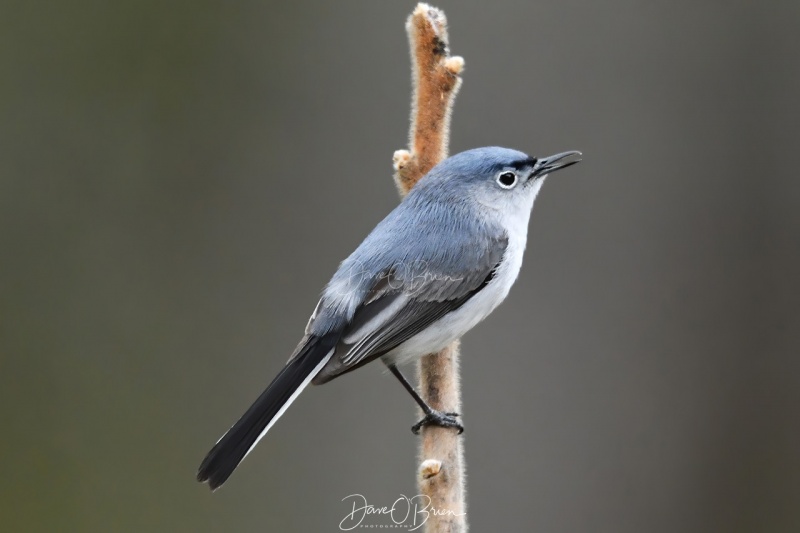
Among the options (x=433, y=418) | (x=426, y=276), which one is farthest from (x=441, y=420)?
(x=426, y=276)

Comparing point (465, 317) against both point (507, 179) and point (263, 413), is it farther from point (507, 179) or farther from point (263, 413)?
point (263, 413)

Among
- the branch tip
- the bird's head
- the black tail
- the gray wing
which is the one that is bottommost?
the branch tip

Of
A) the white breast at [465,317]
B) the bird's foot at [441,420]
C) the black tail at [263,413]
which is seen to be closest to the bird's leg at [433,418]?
the bird's foot at [441,420]

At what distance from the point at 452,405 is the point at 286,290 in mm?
1704

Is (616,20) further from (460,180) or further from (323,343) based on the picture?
(323,343)

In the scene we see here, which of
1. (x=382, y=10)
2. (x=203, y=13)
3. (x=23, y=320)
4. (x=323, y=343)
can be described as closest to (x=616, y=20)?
(x=382, y=10)

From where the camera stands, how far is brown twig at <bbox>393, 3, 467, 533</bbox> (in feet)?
7.34

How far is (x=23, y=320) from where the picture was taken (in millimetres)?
4648

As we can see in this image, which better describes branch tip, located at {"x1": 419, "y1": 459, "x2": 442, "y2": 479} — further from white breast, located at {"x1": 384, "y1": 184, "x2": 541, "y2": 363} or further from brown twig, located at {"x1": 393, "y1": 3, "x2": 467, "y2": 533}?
white breast, located at {"x1": 384, "y1": 184, "x2": 541, "y2": 363}

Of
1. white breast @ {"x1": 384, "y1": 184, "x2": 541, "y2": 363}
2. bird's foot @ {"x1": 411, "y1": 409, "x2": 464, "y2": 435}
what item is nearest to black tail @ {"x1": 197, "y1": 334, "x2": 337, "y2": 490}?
white breast @ {"x1": 384, "y1": 184, "x2": 541, "y2": 363}

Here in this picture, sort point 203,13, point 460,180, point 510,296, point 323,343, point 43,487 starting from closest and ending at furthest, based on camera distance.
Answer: point 323,343 → point 460,180 → point 510,296 → point 43,487 → point 203,13

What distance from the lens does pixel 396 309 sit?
8.86ft

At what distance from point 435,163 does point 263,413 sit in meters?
1.11

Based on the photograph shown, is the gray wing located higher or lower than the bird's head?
lower
